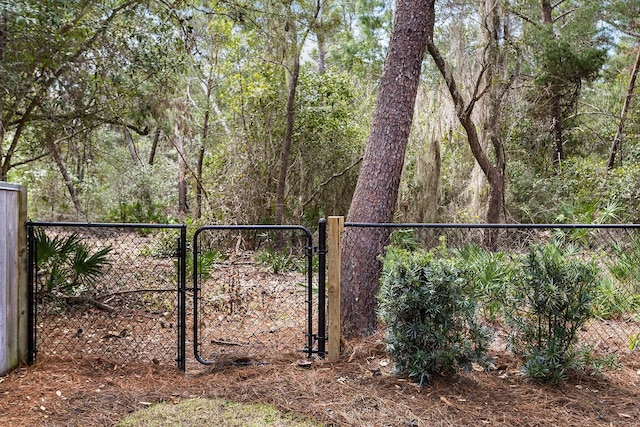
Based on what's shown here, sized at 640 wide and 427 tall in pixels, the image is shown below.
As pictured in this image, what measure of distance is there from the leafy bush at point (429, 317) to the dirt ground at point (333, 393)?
18cm

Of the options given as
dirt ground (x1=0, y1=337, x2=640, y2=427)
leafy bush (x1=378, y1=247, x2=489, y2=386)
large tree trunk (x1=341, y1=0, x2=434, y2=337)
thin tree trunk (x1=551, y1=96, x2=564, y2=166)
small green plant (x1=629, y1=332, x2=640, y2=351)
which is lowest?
dirt ground (x1=0, y1=337, x2=640, y2=427)

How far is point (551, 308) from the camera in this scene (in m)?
3.37

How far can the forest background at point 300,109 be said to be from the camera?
6.06m

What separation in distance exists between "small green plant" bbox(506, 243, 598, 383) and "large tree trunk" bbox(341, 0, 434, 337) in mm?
1256

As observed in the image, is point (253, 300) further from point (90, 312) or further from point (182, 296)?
point (182, 296)

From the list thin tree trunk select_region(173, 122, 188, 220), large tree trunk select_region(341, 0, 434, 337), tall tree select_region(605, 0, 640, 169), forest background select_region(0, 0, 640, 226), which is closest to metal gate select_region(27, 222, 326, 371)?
large tree trunk select_region(341, 0, 434, 337)

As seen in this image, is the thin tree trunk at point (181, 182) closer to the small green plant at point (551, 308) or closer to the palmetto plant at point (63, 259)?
the palmetto plant at point (63, 259)

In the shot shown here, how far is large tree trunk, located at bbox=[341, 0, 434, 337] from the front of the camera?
436 centimetres

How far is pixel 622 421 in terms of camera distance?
298 cm

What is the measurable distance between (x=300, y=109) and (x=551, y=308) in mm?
6771

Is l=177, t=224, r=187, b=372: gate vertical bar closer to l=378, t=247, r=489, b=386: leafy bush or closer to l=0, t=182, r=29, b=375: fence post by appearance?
l=0, t=182, r=29, b=375: fence post

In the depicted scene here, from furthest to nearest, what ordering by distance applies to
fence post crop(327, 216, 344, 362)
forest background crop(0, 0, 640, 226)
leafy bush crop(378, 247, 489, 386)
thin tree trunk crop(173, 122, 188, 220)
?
thin tree trunk crop(173, 122, 188, 220) → forest background crop(0, 0, 640, 226) → fence post crop(327, 216, 344, 362) → leafy bush crop(378, 247, 489, 386)

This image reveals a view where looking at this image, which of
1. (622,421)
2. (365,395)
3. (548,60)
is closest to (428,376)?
(365,395)

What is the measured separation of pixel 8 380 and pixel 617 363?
4320 mm
